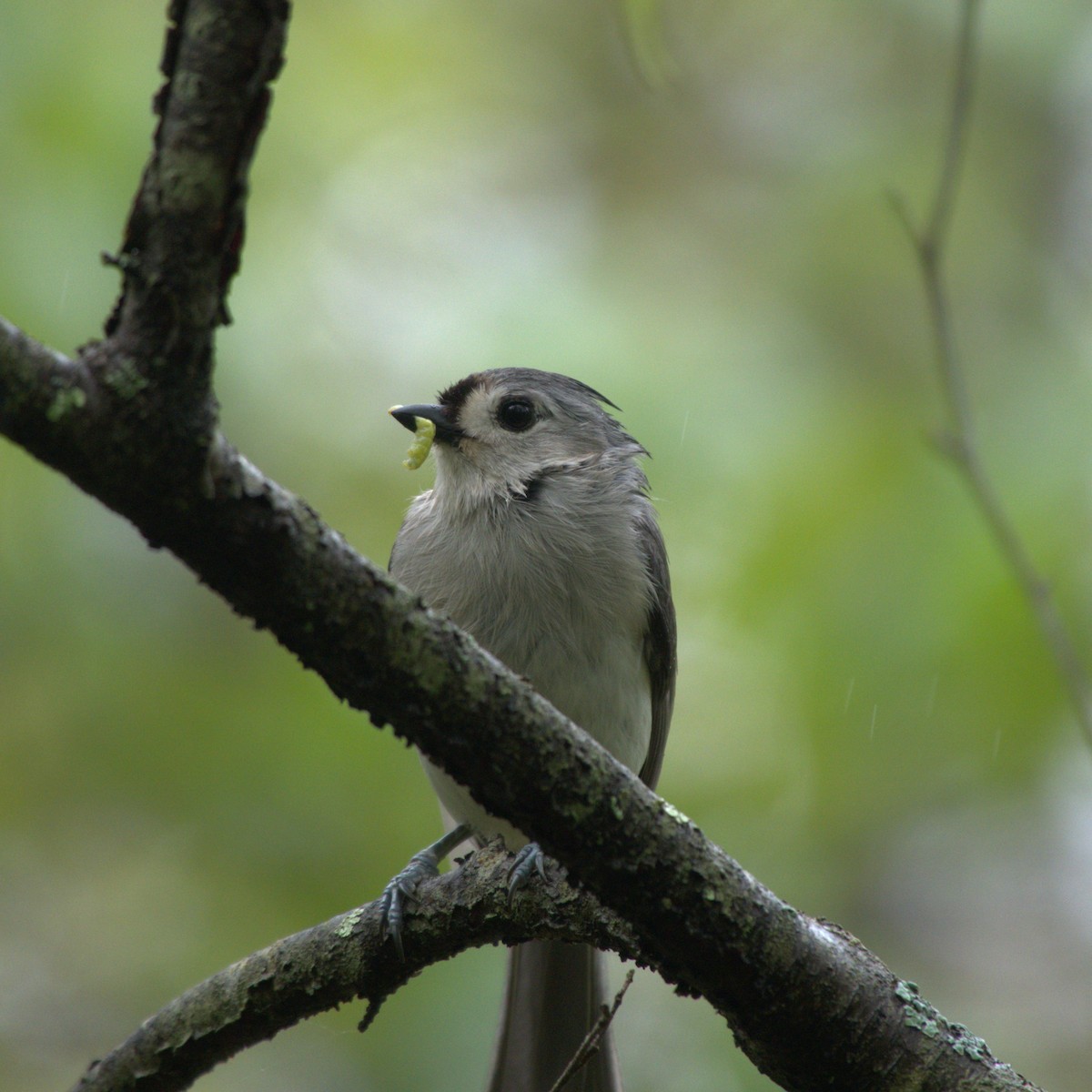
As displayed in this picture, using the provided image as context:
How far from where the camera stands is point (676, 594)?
4.28 metres

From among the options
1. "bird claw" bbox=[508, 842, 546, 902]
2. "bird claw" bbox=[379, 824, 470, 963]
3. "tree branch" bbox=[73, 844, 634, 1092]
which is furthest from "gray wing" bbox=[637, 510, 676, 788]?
"bird claw" bbox=[508, 842, 546, 902]

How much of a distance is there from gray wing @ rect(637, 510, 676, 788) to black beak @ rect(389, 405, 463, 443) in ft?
2.26

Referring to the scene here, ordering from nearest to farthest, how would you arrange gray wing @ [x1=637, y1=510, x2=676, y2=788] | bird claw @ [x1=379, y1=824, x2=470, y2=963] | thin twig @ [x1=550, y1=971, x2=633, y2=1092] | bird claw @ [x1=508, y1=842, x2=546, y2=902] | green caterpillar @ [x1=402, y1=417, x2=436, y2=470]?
thin twig @ [x1=550, y1=971, x2=633, y2=1092]
bird claw @ [x1=508, y1=842, x2=546, y2=902]
bird claw @ [x1=379, y1=824, x2=470, y2=963]
gray wing @ [x1=637, y1=510, x2=676, y2=788]
green caterpillar @ [x1=402, y1=417, x2=436, y2=470]

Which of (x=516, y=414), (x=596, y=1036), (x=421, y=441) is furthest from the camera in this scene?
(x=516, y=414)

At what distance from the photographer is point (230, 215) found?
1325mm

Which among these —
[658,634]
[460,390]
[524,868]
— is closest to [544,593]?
[658,634]

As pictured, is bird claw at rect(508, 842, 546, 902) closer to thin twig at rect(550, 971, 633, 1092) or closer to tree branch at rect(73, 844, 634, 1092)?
tree branch at rect(73, 844, 634, 1092)

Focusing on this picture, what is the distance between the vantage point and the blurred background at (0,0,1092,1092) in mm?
3717

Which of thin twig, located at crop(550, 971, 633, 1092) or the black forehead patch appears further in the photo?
the black forehead patch

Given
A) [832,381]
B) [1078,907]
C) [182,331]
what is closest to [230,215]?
[182,331]

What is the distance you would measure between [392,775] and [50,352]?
2553mm

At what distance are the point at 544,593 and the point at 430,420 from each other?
0.84 meters

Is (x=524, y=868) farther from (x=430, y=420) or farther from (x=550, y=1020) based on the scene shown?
(x=430, y=420)

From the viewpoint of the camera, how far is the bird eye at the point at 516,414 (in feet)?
13.5
